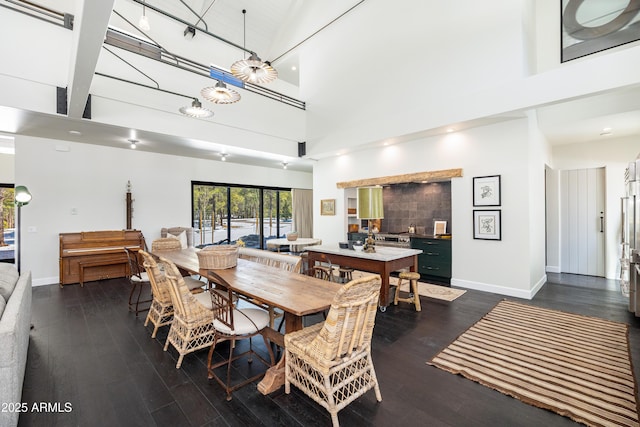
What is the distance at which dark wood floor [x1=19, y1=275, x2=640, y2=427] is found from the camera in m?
1.87

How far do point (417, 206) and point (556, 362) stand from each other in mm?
4427

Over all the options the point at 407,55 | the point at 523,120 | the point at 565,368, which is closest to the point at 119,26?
the point at 407,55

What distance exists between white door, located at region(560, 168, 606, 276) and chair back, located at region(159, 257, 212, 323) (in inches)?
287

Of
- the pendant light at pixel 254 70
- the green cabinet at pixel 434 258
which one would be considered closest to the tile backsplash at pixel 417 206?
the green cabinet at pixel 434 258

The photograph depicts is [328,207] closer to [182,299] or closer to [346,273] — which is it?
[346,273]

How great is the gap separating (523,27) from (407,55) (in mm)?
1734

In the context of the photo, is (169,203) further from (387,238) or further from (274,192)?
(387,238)

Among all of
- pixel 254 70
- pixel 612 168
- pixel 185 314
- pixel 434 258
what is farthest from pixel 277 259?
pixel 612 168

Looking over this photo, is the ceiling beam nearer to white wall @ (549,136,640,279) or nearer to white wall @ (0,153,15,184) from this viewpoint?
white wall @ (0,153,15,184)

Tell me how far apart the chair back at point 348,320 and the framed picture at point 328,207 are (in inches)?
208

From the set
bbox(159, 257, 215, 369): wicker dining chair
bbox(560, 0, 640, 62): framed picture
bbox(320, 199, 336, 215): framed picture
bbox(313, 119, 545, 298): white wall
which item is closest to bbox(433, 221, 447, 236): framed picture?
bbox(313, 119, 545, 298): white wall

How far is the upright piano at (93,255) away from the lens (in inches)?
213

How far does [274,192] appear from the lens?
9.77m

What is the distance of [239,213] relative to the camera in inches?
348
